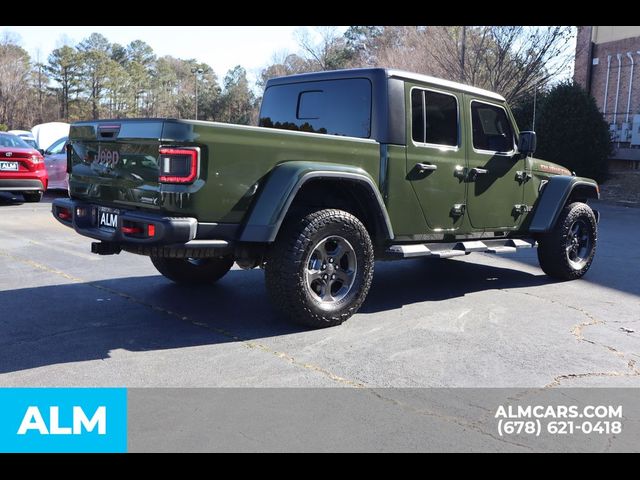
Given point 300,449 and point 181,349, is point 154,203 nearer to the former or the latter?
point 181,349

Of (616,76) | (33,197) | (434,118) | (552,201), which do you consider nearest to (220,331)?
(434,118)

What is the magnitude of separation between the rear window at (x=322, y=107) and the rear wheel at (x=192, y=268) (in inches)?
55.5

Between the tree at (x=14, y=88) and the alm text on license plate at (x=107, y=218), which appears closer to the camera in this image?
the alm text on license plate at (x=107, y=218)

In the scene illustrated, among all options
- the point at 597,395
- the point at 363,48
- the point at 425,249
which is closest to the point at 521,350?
the point at 597,395

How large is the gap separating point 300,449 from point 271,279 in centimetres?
191

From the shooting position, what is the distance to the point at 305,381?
384 cm

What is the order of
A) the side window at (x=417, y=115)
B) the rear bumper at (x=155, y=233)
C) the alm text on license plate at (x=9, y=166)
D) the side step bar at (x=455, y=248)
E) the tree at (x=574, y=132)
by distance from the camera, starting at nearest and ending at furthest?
the rear bumper at (x=155, y=233), the side step bar at (x=455, y=248), the side window at (x=417, y=115), the alm text on license plate at (x=9, y=166), the tree at (x=574, y=132)

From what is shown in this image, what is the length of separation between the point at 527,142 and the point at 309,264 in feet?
9.59

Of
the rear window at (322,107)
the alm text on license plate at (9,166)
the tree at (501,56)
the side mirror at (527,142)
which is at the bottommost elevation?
the alm text on license plate at (9,166)

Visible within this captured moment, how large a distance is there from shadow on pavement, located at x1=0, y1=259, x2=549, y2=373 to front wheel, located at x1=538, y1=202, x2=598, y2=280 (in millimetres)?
271

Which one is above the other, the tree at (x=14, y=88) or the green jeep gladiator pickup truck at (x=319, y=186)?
the tree at (x=14, y=88)

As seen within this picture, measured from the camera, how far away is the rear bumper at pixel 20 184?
41.2ft

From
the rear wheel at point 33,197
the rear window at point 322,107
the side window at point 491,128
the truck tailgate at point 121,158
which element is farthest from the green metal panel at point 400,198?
the rear wheel at point 33,197

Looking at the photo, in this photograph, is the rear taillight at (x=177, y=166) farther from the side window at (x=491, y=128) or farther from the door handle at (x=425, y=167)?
the side window at (x=491, y=128)
